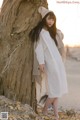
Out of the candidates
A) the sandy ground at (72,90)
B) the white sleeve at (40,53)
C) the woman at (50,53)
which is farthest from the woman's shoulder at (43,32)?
the sandy ground at (72,90)

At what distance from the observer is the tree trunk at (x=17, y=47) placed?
765cm

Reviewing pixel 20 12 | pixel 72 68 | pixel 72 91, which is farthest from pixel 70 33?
pixel 20 12

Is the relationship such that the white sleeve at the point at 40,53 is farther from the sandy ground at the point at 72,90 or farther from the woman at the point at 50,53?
the sandy ground at the point at 72,90

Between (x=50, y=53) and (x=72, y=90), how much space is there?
3416 millimetres

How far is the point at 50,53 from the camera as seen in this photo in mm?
7469

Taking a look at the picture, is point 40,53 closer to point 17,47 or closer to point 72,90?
point 17,47

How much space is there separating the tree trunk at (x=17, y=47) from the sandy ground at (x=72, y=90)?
1.78 meters

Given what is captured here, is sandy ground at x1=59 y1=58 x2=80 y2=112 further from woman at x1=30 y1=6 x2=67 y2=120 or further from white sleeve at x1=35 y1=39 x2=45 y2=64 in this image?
white sleeve at x1=35 y1=39 x2=45 y2=64

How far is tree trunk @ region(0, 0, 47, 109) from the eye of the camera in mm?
7648

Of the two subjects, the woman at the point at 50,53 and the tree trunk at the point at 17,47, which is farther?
the tree trunk at the point at 17,47

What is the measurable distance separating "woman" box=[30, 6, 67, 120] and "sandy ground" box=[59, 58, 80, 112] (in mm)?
1770

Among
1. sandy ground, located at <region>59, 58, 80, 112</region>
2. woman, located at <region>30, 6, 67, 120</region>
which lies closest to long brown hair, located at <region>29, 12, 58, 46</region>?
woman, located at <region>30, 6, 67, 120</region>

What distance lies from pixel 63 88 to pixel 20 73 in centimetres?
67

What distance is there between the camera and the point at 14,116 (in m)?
7.04
